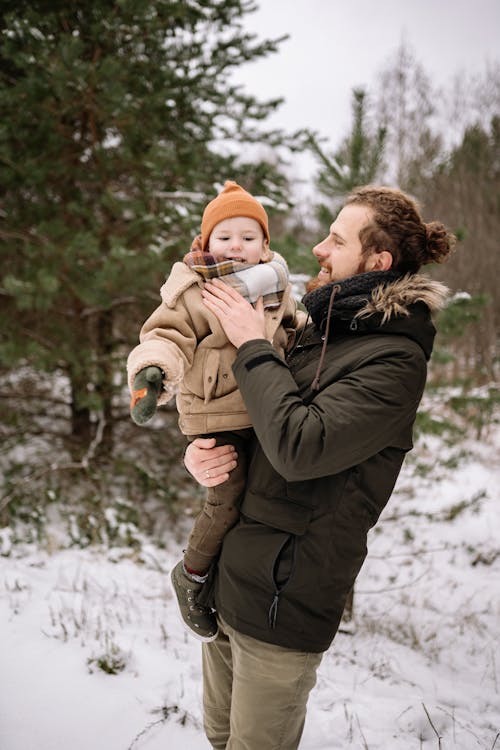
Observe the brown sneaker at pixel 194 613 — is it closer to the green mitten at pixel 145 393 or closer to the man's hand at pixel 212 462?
the man's hand at pixel 212 462

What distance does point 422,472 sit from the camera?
4.95 metres

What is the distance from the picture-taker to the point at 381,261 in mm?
1690

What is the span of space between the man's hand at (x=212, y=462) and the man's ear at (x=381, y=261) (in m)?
0.82

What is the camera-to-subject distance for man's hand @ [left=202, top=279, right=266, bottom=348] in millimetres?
1592

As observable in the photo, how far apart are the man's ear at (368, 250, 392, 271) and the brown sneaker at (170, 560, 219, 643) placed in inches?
53.6

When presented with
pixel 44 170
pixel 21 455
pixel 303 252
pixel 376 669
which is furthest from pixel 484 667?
pixel 21 455

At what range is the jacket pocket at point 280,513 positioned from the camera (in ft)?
4.88

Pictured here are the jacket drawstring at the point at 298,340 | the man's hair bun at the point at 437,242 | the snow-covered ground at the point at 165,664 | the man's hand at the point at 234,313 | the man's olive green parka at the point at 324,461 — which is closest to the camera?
the man's olive green parka at the point at 324,461

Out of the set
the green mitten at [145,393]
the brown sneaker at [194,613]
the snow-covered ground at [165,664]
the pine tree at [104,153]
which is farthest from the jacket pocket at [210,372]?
the pine tree at [104,153]

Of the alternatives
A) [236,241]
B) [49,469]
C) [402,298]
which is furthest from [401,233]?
[49,469]

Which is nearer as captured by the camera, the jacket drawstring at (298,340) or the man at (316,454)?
the man at (316,454)

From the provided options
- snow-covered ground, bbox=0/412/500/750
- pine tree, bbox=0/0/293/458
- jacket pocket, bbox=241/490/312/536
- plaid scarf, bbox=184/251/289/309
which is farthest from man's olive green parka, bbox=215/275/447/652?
pine tree, bbox=0/0/293/458

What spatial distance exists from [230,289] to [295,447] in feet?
2.29

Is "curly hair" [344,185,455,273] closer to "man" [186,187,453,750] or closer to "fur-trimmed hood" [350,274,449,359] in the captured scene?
"man" [186,187,453,750]
